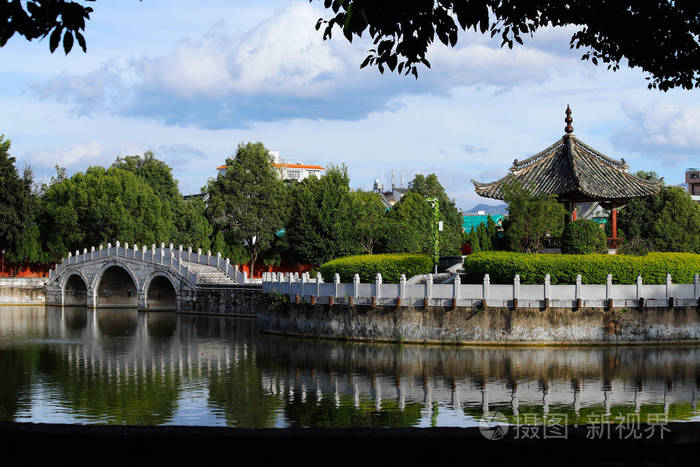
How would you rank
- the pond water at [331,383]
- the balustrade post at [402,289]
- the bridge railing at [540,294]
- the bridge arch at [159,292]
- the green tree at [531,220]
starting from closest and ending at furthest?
1. the pond water at [331,383]
2. the bridge railing at [540,294]
3. the balustrade post at [402,289]
4. the green tree at [531,220]
5. the bridge arch at [159,292]

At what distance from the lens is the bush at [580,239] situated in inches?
1373

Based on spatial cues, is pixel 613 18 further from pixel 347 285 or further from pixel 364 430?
pixel 347 285

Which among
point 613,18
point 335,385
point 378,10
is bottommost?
point 335,385

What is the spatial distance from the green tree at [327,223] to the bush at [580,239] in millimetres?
32055

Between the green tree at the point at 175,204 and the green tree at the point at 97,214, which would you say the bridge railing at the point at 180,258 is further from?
the green tree at the point at 175,204

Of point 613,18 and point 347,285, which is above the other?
point 613,18

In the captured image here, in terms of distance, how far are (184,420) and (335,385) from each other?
19.6 feet

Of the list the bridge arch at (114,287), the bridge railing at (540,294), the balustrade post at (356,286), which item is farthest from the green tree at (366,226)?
the bridge railing at (540,294)

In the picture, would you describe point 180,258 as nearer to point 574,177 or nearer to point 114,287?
point 114,287

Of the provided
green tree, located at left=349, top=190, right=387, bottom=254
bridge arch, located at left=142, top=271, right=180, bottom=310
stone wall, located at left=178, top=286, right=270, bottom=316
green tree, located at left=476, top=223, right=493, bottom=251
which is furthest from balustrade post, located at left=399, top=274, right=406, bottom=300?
green tree, located at left=476, top=223, right=493, bottom=251

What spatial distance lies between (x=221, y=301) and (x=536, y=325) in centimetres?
2684

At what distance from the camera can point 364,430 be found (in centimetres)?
988

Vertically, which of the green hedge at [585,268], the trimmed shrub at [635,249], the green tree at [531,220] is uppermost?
the green tree at [531,220]

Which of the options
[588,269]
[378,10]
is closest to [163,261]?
[588,269]
